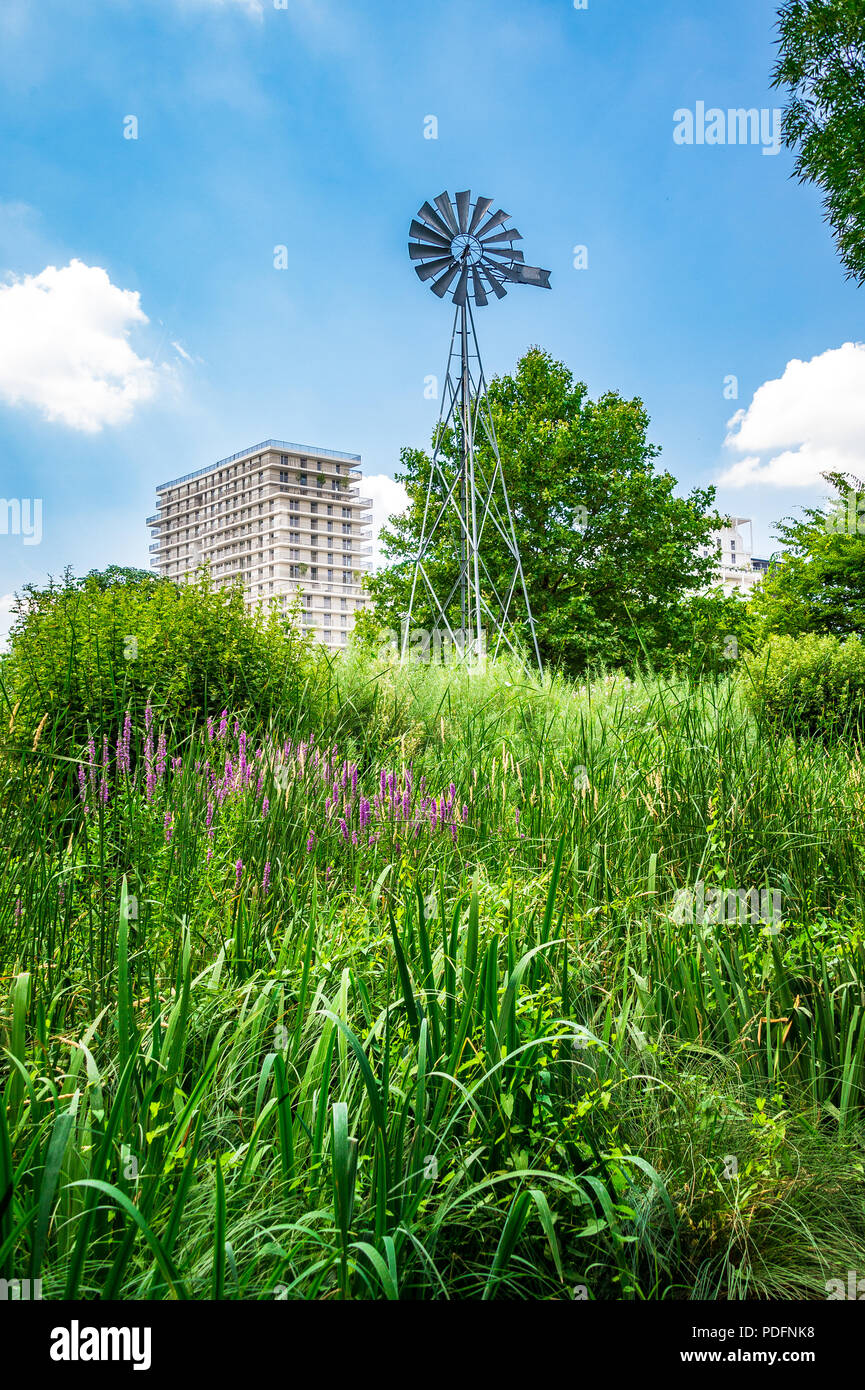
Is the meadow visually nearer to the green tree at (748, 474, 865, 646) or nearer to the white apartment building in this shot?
the green tree at (748, 474, 865, 646)

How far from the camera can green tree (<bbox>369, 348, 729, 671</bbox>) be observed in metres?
→ 17.0

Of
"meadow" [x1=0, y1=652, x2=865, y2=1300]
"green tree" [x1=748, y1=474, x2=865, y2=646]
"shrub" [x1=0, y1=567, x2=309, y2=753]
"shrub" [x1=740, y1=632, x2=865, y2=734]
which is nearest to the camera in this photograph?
"meadow" [x1=0, y1=652, x2=865, y2=1300]

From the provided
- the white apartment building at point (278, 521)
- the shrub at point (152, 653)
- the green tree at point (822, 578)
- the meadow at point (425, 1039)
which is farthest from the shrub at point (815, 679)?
the white apartment building at point (278, 521)

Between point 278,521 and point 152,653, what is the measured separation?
8991cm

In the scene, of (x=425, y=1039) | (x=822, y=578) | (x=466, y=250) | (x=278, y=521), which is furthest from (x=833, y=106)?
(x=278, y=521)

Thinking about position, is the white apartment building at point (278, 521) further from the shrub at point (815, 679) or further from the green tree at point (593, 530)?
the shrub at point (815, 679)

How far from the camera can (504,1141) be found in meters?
1.68

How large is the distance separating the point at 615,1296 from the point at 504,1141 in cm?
36

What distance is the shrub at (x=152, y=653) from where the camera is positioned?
4441 mm

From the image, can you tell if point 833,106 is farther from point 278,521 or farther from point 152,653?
point 278,521

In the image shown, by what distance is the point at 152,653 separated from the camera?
486 centimetres

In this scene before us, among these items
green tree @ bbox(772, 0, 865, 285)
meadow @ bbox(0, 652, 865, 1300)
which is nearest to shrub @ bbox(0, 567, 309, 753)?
meadow @ bbox(0, 652, 865, 1300)

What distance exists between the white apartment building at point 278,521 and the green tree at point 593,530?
71.2 metres

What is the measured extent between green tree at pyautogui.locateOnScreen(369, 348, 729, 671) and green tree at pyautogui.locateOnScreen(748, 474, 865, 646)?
1.46 m
